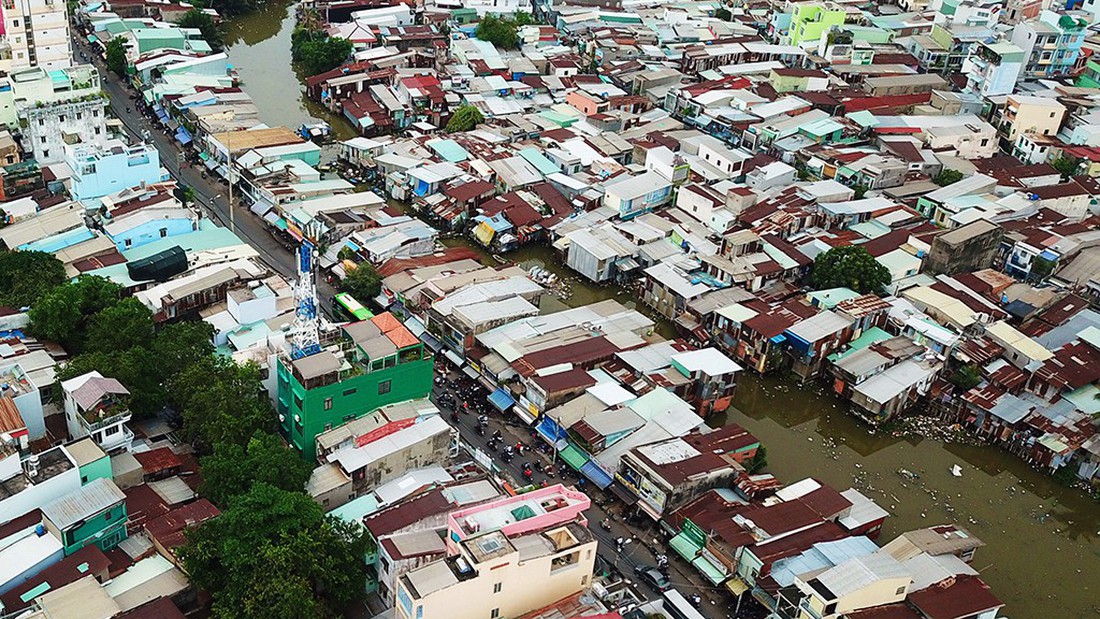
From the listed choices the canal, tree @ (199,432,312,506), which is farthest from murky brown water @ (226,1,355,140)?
tree @ (199,432,312,506)

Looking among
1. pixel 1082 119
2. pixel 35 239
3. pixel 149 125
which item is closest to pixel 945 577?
pixel 35 239

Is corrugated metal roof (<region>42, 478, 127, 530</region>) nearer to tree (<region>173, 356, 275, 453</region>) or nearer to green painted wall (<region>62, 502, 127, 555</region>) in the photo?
green painted wall (<region>62, 502, 127, 555</region>)

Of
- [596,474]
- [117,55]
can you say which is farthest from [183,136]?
[596,474]

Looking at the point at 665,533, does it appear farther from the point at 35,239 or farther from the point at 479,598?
the point at 35,239

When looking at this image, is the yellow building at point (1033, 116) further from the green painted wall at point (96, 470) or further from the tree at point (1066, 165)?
the green painted wall at point (96, 470)

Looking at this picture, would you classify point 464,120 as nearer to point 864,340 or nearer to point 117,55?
point 117,55

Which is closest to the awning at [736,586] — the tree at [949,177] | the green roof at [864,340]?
the green roof at [864,340]
